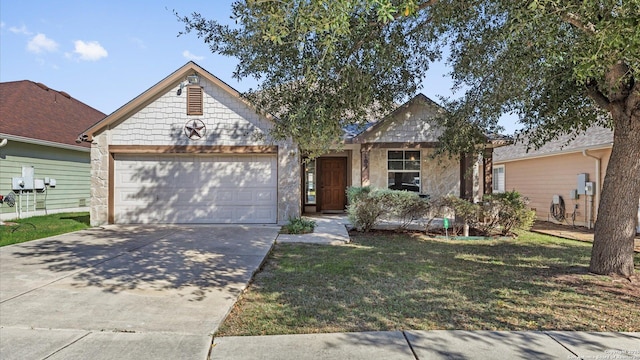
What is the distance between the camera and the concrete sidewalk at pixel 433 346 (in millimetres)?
3244

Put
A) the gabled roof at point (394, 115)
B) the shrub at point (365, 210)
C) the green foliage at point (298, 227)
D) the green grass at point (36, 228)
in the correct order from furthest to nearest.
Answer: the gabled roof at point (394, 115) < the shrub at point (365, 210) < the green foliage at point (298, 227) < the green grass at point (36, 228)

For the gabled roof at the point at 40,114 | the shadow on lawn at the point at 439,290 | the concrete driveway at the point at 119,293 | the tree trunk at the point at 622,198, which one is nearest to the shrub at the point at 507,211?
the shadow on lawn at the point at 439,290

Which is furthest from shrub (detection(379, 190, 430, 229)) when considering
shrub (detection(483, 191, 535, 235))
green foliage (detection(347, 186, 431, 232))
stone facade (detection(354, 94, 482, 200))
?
stone facade (detection(354, 94, 482, 200))

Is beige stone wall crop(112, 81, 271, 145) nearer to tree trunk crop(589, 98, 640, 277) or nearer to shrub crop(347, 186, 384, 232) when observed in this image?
shrub crop(347, 186, 384, 232)

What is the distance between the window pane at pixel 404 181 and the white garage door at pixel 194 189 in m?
4.34

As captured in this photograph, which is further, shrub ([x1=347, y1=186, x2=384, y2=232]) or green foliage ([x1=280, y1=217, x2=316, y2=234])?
shrub ([x1=347, y1=186, x2=384, y2=232])

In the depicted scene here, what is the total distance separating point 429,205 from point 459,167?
3344mm

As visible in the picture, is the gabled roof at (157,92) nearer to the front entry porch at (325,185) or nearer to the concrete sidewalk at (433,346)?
the front entry porch at (325,185)

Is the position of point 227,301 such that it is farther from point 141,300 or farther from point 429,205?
point 429,205

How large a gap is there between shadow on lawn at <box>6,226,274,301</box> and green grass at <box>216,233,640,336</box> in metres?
0.59

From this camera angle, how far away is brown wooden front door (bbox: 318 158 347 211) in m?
15.5

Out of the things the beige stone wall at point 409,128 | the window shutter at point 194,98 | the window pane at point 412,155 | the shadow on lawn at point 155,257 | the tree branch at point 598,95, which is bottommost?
the shadow on lawn at point 155,257

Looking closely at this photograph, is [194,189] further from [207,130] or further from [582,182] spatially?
[582,182]

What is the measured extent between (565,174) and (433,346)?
1389cm
